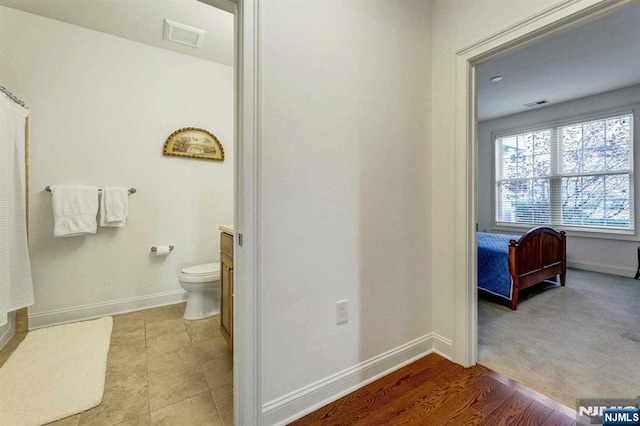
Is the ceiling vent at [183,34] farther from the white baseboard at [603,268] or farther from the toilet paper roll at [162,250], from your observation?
the white baseboard at [603,268]

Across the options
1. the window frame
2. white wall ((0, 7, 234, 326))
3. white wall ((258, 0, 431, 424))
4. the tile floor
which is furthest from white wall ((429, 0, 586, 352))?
the window frame

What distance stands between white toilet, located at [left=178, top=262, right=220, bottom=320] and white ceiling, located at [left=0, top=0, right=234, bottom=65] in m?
2.15

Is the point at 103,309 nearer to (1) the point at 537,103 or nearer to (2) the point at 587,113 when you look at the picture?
(1) the point at 537,103

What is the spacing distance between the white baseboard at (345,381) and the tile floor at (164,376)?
0.85ft

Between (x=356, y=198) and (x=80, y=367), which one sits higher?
(x=356, y=198)

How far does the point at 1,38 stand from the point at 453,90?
11.4ft

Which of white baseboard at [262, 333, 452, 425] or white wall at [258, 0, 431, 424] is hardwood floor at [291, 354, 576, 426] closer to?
white baseboard at [262, 333, 452, 425]

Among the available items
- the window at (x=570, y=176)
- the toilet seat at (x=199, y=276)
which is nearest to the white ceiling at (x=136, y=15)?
the toilet seat at (x=199, y=276)

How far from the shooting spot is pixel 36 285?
89.7 inches

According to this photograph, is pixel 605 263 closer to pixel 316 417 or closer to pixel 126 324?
pixel 316 417

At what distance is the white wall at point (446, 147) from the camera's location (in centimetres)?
167

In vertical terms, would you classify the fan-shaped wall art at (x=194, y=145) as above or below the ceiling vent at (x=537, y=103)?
below

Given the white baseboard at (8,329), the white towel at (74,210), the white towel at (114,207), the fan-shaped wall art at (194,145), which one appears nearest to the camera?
the white baseboard at (8,329)

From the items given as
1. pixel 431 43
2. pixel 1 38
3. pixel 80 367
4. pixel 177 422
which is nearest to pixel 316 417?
pixel 177 422
